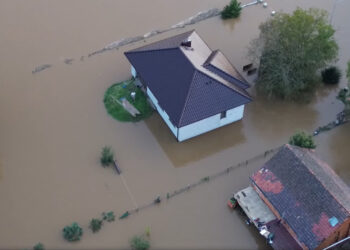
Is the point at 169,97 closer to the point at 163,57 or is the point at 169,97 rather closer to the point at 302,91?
the point at 163,57

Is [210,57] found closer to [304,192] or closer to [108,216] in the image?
[304,192]

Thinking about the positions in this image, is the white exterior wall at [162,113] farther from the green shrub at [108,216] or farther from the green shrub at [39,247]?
the green shrub at [39,247]

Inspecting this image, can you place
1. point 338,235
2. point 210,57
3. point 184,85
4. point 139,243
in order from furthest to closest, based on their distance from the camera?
point 210,57 < point 184,85 < point 139,243 < point 338,235

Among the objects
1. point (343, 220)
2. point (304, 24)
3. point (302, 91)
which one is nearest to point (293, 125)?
point (302, 91)

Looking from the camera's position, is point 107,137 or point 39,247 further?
point 107,137

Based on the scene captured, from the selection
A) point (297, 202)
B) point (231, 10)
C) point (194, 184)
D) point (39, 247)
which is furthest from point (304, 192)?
point (231, 10)

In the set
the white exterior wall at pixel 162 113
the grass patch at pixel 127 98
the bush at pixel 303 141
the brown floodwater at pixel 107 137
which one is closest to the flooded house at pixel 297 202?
the bush at pixel 303 141

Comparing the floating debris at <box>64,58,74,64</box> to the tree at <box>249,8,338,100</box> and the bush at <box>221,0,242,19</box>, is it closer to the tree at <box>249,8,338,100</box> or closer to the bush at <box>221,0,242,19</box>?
the bush at <box>221,0,242,19</box>
